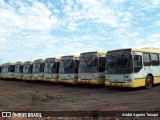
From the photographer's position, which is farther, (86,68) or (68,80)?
(68,80)

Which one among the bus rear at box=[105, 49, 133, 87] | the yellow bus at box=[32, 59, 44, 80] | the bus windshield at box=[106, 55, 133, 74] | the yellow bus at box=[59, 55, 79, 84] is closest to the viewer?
the bus rear at box=[105, 49, 133, 87]

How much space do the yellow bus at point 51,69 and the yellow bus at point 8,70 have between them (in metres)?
12.9

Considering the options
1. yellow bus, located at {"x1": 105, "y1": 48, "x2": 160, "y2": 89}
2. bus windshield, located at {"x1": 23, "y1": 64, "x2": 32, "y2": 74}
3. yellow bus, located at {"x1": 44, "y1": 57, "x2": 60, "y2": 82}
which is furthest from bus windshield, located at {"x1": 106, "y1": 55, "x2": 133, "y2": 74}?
bus windshield, located at {"x1": 23, "y1": 64, "x2": 32, "y2": 74}

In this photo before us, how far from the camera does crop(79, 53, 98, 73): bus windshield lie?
78.8 feet

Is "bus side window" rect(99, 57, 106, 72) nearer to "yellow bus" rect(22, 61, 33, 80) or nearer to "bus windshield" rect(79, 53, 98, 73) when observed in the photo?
"bus windshield" rect(79, 53, 98, 73)

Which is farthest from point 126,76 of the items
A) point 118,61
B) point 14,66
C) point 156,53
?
point 14,66

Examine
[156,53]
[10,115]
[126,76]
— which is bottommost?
[10,115]

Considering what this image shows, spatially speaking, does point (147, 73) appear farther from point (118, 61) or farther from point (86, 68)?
point (86, 68)

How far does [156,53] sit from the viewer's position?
23359mm

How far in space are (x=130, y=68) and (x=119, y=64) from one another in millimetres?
975

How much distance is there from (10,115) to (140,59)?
11327 millimetres

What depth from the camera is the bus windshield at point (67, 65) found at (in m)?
27.0

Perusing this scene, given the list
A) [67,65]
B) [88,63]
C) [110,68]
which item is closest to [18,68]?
[67,65]

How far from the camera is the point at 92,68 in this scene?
945 inches
